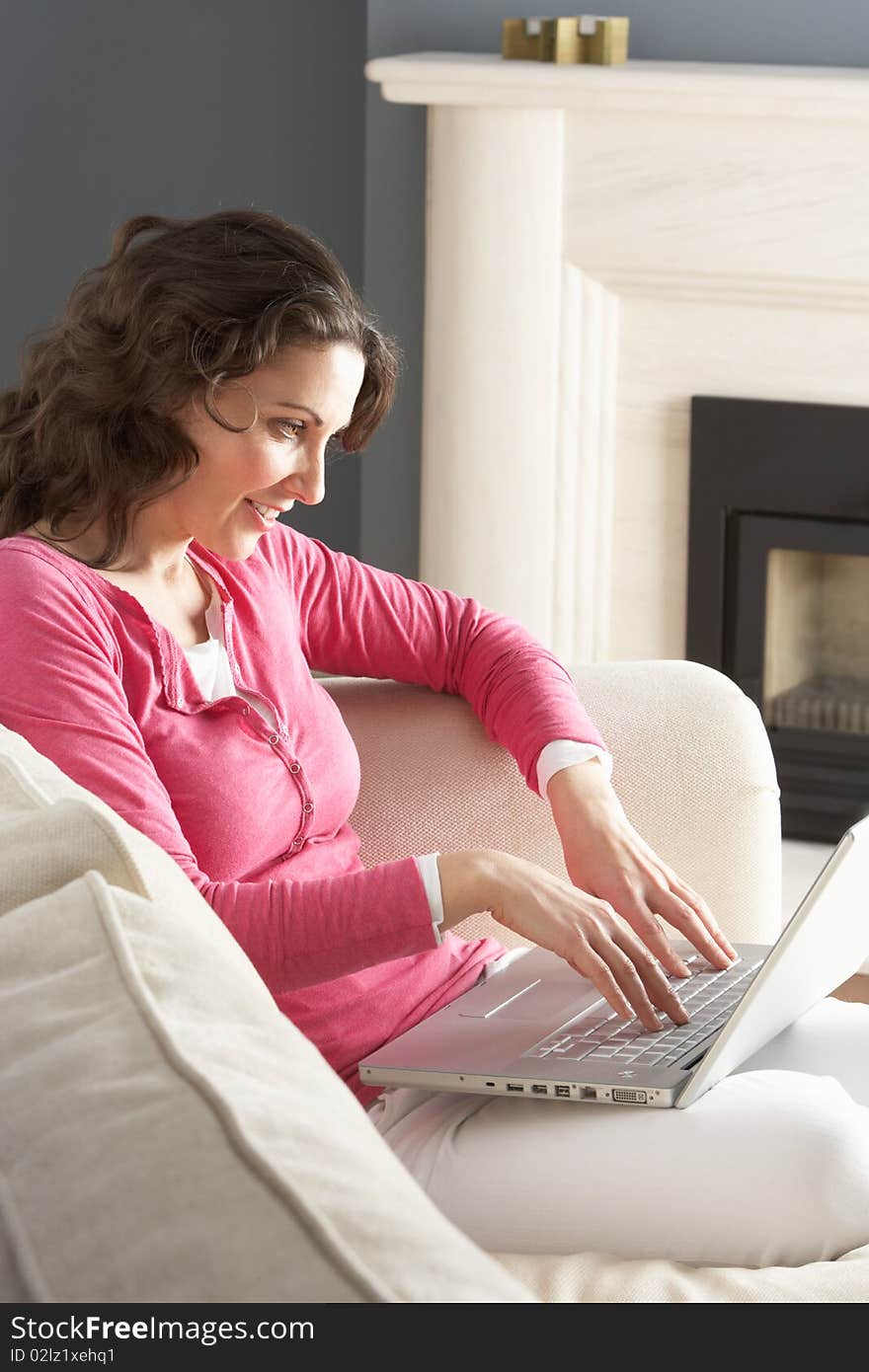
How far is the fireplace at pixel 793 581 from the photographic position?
2.76m

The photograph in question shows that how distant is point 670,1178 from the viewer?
3.82 feet

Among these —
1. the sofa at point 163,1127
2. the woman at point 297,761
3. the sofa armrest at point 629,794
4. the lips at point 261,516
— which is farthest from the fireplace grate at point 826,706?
the sofa at point 163,1127

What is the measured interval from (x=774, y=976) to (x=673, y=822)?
437mm

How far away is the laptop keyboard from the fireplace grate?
152cm

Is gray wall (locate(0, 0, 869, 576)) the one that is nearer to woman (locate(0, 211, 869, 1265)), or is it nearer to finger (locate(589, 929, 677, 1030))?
woman (locate(0, 211, 869, 1265))

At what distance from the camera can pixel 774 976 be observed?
1182mm

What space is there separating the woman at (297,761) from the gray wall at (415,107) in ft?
5.22

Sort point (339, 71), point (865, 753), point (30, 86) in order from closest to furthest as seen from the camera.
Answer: point (865, 753), point (339, 71), point (30, 86)

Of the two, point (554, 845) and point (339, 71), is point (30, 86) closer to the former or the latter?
point (339, 71)

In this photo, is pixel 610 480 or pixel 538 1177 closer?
pixel 538 1177

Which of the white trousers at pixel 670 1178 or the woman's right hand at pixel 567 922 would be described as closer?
the white trousers at pixel 670 1178

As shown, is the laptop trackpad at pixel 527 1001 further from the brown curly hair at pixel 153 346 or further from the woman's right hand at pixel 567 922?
the brown curly hair at pixel 153 346

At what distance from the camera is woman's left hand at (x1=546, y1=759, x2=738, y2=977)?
142cm
